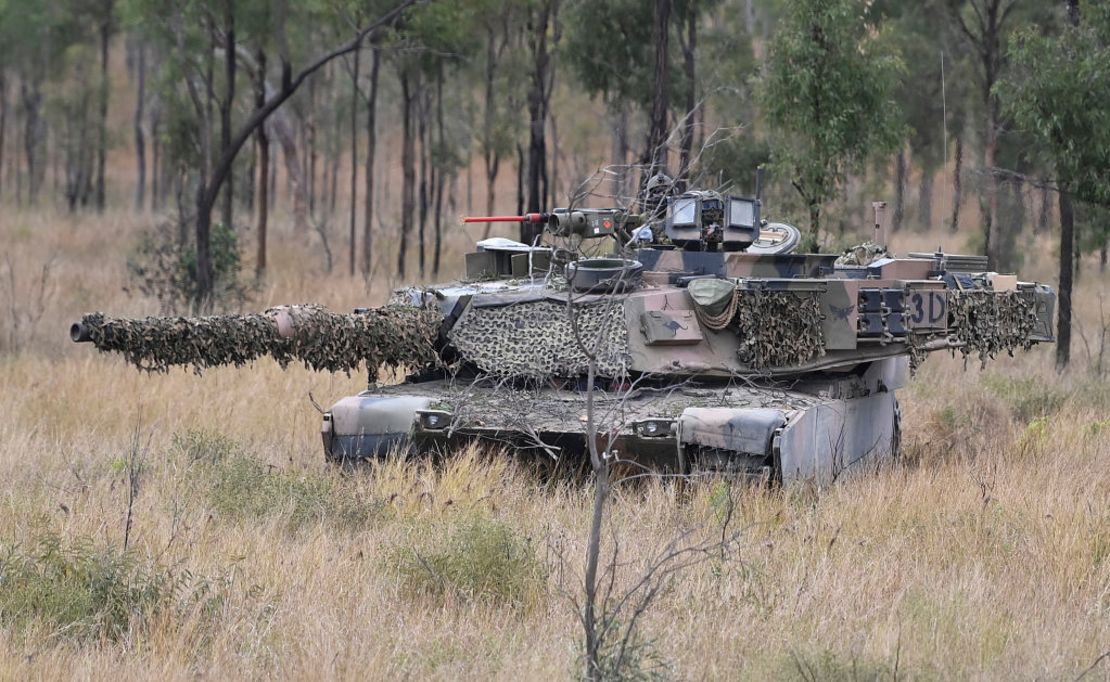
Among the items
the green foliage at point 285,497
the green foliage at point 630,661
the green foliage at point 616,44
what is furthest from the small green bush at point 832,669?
the green foliage at point 616,44

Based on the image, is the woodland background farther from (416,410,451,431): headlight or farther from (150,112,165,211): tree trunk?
(150,112,165,211): tree trunk

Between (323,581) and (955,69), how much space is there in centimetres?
2576

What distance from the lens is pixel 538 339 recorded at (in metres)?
9.12

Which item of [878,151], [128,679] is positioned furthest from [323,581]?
[878,151]

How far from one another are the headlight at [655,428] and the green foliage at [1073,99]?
282 inches

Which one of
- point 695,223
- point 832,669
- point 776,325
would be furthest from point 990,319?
point 832,669

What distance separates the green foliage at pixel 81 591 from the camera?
6.09 m

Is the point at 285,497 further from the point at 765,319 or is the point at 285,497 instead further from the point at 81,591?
the point at 765,319

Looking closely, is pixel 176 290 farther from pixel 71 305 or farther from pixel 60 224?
pixel 60 224

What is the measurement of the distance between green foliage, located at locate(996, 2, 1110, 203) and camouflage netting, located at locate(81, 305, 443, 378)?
7381mm

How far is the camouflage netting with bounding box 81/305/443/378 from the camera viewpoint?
298 inches

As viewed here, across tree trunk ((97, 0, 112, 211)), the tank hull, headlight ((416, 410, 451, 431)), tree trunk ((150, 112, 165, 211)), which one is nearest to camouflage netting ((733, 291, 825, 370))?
the tank hull

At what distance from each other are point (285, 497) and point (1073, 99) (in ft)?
29.1

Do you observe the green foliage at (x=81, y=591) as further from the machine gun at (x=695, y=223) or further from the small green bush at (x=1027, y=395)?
the small green bush at (x=1027, y=395)
